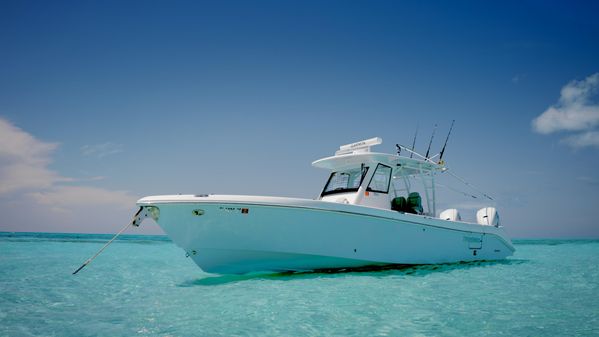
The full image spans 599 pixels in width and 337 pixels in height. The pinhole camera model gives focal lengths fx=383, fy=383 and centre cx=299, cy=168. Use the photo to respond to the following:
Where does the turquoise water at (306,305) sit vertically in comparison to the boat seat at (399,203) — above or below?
below

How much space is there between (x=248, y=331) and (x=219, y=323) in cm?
57

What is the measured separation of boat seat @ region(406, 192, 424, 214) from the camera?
12.0 m

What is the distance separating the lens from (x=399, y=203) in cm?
1176

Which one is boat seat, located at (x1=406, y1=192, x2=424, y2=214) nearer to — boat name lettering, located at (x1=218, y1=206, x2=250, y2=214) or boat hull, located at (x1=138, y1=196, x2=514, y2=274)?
boat hull, located at (x1=138, y1=196, x2=514, y2=274)

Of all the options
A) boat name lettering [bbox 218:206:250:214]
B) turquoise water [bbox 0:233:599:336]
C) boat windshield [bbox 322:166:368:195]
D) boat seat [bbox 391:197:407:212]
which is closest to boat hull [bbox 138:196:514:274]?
boat name lettering [bbox 218:206:250:214]

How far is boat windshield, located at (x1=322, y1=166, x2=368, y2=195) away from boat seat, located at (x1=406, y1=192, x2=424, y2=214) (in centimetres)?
193

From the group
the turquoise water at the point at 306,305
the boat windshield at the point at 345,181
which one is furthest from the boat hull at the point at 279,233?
the boat windshield at the point at 345,181

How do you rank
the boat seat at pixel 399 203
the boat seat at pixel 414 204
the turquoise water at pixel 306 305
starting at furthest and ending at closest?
the boat seat at pixel 414 204
the boat seat at pixel 399 203
the turquoise water at pixel 306 305

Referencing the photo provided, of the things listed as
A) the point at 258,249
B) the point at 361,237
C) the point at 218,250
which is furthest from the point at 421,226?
the point at 218,250

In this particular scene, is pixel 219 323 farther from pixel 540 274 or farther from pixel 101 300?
pixel 540 274

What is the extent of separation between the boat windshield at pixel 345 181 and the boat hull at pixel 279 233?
5.41ft

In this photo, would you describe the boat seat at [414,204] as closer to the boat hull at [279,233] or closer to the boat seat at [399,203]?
the boat seat at [399,203]

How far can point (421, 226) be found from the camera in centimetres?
1091

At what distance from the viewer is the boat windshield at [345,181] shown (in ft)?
37.0
